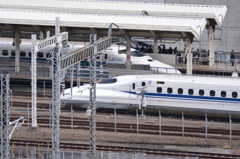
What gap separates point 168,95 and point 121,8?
20.1 m

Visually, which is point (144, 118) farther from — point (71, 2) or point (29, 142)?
point (71, 2)

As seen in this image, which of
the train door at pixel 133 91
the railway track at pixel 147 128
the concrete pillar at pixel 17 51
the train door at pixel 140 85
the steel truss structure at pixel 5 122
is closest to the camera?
the steel truss structure at pixel 5 122

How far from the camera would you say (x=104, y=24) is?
48.9m

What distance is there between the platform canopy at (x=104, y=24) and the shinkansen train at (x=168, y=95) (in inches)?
273

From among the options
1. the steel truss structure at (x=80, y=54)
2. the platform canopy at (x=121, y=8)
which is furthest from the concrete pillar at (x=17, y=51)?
the steel truss structure at (x=80, y=54)

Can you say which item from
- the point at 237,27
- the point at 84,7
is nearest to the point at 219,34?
the point at 237,27

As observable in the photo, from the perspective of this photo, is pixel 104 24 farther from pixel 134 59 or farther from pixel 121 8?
pixel 121 8

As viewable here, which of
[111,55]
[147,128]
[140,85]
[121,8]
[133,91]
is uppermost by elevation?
[121,8]

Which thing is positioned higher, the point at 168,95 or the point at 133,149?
the point at 168,95

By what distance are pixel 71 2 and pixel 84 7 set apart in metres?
2.69

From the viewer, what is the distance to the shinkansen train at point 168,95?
133ft

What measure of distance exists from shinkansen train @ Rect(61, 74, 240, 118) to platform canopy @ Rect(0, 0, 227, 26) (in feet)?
54.8

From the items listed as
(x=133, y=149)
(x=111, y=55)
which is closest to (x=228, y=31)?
(x=111, y=55)

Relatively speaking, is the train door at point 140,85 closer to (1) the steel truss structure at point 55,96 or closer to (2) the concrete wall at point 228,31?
(1) the steel truss structure at point 55,96
